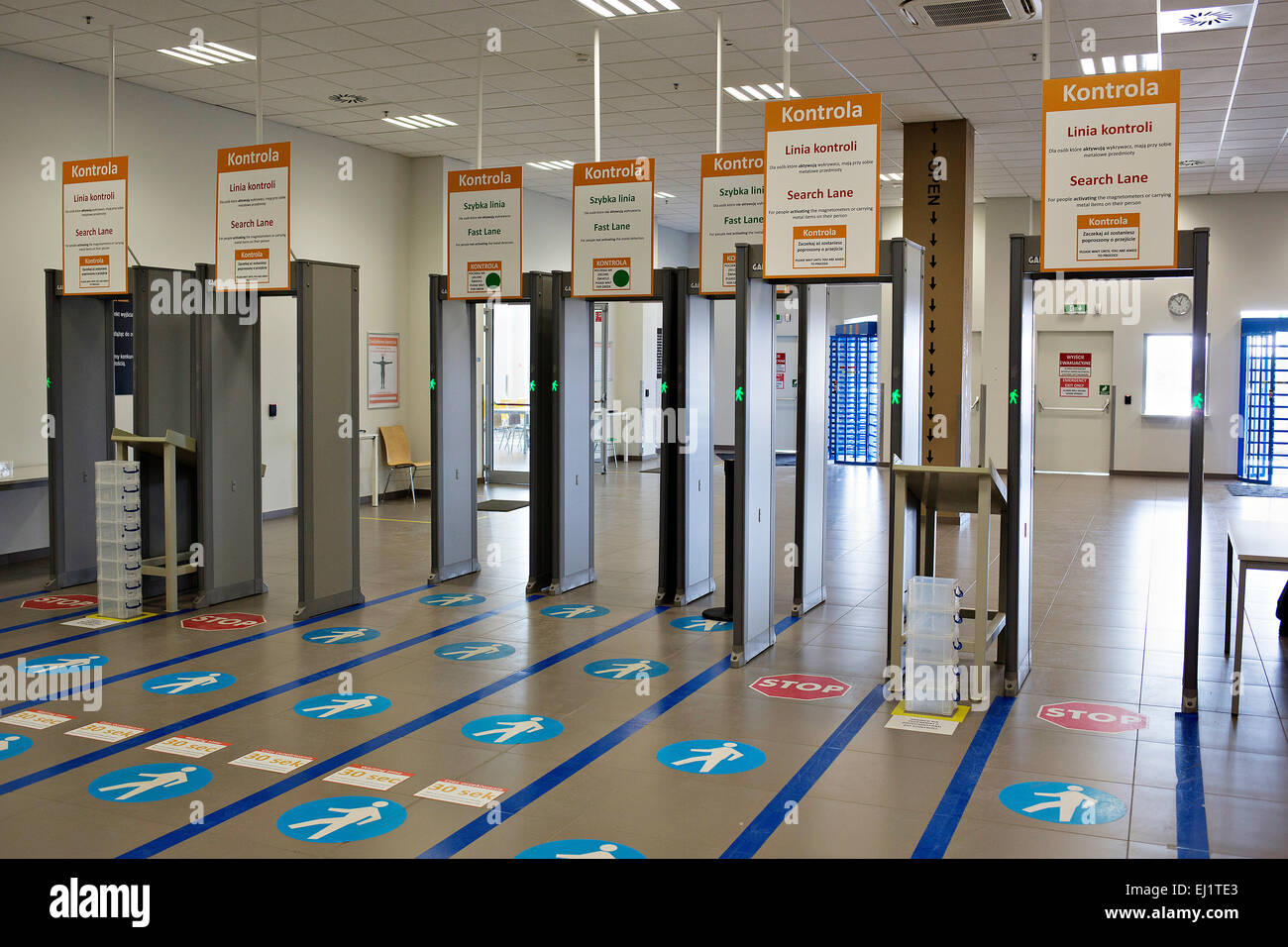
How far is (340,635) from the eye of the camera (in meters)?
6.73

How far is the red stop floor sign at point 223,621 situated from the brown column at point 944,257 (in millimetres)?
7163

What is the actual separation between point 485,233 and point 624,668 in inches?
144

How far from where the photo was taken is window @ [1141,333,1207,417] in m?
16.2

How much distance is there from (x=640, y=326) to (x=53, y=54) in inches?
437

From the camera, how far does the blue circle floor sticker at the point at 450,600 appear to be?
7.65 m

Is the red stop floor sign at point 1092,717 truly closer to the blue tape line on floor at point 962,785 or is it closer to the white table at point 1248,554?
the blue tape line on floor at point 962,785

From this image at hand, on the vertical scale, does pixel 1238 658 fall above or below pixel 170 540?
below

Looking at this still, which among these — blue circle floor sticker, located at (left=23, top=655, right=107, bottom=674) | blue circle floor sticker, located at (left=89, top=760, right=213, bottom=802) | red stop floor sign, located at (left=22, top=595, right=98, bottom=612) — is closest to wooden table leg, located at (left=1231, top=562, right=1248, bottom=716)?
blue circle floor sticker, located at (left=89, top=760, right=213, bottom=802)

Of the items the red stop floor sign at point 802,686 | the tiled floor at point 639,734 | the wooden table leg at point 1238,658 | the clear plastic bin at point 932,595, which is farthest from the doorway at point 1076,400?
the clear plastic bin at point 932,595

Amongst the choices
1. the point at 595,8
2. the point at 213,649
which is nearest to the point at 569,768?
the point at 213,649

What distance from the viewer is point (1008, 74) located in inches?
367

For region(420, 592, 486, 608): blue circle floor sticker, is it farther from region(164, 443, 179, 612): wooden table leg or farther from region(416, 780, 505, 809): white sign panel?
region(416, 780, 505, 809): white sign panel

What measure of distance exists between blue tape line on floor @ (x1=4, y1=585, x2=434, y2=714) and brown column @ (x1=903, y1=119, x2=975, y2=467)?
616cm

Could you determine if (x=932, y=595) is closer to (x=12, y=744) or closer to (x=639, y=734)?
(x=639, y=734)
